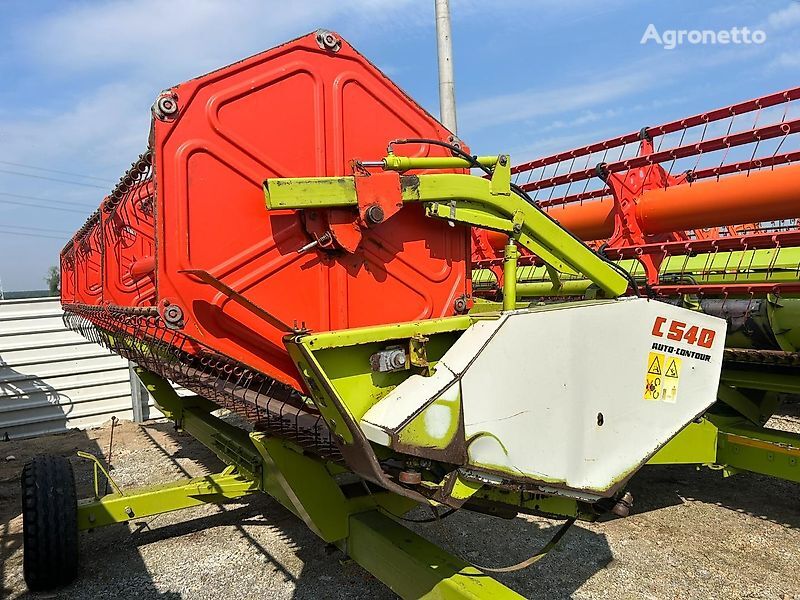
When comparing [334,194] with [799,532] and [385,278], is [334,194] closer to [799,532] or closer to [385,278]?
[385,278]

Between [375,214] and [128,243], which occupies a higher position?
[128,243]

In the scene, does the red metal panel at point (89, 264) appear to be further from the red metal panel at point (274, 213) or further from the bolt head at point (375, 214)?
the bolt head at point (375, 214)

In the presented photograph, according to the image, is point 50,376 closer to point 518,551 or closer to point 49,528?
point 49,528

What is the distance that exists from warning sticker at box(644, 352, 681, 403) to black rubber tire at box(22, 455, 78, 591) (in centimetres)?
341

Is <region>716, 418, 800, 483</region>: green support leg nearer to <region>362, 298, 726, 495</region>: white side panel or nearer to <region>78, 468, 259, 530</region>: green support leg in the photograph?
<region>362, 298, 726, 495</region>: white side panel

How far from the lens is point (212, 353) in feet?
8.53

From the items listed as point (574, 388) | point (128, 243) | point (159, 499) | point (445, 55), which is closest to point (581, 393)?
point (574, 388)

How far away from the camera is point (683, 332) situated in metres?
2.83

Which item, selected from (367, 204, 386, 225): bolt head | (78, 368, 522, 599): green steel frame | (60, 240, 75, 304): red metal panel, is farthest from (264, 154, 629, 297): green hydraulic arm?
(60, 240, 75, 304): red metal panel

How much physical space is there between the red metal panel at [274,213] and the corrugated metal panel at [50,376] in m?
7.22

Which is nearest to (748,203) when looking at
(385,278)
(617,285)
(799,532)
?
(617,285)

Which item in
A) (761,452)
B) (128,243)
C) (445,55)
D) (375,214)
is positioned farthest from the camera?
(445,55)

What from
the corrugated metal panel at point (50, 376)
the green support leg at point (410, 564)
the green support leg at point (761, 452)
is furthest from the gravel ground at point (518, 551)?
the corrugated metal panel at point (50, 376)

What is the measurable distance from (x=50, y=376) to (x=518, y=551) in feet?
23.6
